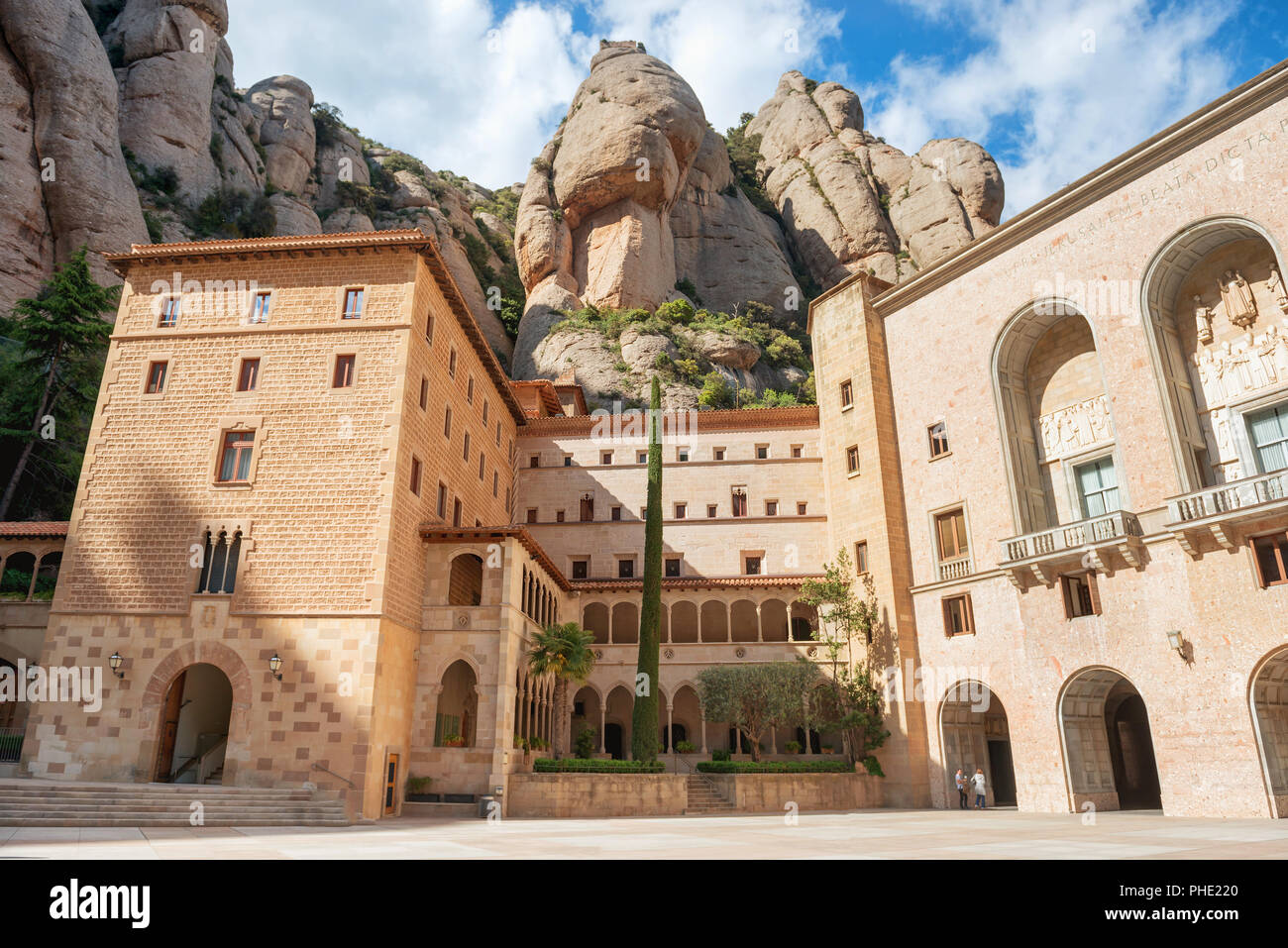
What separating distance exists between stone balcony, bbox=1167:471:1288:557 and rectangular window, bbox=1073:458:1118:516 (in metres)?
4.17

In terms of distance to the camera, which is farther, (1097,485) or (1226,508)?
(1097,485)

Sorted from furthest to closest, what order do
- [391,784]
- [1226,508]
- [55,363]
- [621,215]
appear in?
[621,215]
[55,363]
[391,784]
[1226,508]

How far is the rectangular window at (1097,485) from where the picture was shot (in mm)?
25562

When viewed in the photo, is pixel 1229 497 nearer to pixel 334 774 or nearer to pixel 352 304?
pixel 334 774

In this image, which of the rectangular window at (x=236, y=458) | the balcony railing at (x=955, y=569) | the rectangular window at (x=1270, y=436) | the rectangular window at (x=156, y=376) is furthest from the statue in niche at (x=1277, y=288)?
the rectangular window at (x=156, y=376)

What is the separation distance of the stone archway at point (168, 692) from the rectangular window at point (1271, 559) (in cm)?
2644

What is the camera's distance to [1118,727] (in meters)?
28.7

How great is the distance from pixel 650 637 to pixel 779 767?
6.49 m

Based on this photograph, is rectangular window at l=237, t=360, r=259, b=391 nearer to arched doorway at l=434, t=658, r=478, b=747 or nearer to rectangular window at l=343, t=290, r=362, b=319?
rectangular window at l=343, t=290, r=362, b=319

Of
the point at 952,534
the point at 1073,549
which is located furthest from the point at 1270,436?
the point at 952,534

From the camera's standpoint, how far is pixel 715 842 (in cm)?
1255
